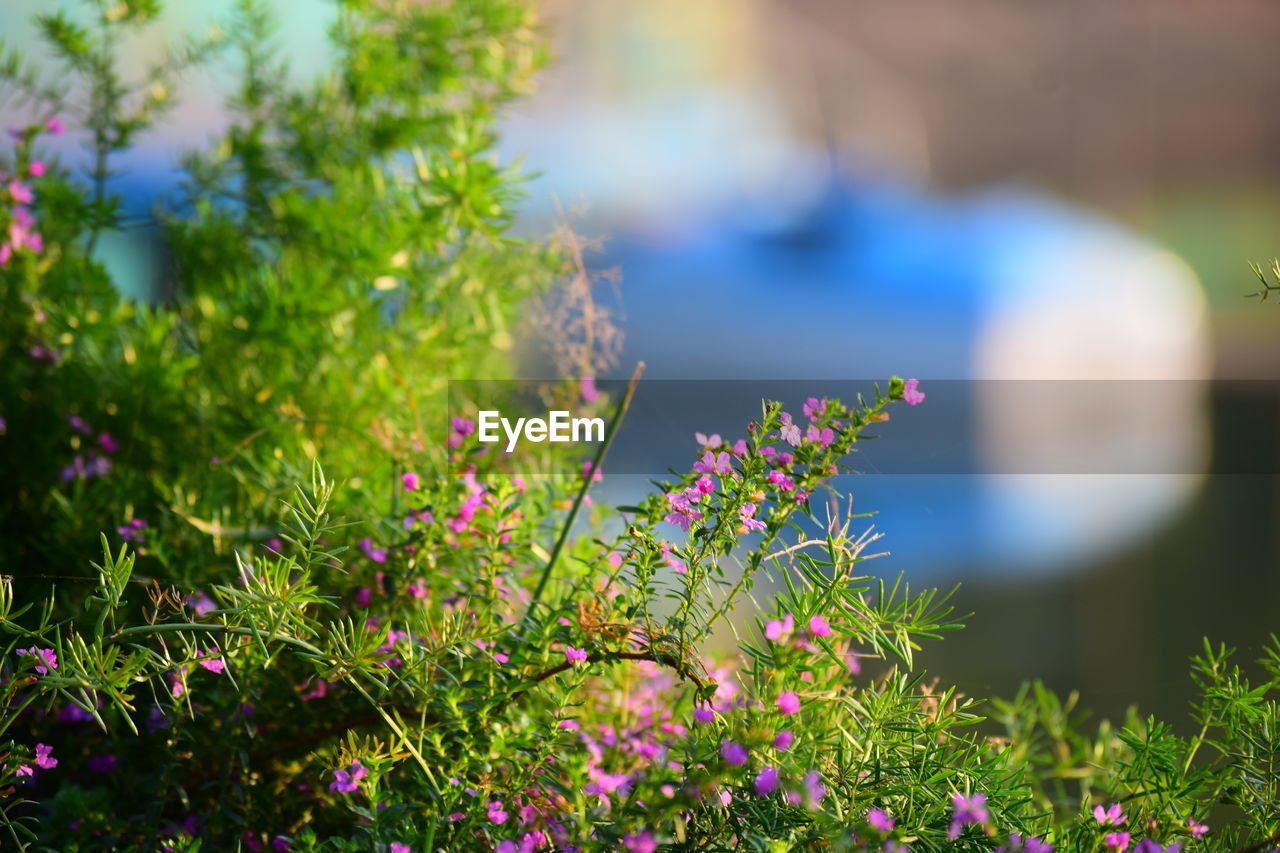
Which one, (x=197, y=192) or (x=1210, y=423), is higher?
(x=197, y=192)

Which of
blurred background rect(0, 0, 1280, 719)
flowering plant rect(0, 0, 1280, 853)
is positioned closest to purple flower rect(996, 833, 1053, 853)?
flowering plant rect(0, 0, 1280, 853)

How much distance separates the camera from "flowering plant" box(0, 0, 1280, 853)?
67 centimetres

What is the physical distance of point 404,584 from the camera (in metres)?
0.91

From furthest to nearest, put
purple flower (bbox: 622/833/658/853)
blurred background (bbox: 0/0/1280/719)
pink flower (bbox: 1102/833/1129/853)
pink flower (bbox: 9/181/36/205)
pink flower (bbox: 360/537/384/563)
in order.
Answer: blurred background (bbox: 0/0/1280/719) < pink flower (bbox: 9/181/36/205) < pink flower (bbox: 360/537/384/563) < pink flower (bbox: 1102/833/1129/853) < purple flower (bbox: 622/833/658/853)

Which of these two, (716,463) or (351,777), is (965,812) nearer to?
(716,463)

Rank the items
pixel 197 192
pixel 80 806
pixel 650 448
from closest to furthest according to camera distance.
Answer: pixel 80 806 < pixel 650 448 < pixel 197 192

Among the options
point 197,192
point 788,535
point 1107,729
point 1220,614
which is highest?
point 197,192

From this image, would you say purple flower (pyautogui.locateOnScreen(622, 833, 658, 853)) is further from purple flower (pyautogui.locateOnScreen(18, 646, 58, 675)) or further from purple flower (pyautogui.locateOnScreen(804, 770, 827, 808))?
purple flower (pyautogui.locateOnScreen(18, 646, 58, 675))

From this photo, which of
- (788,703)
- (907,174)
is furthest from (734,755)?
(907,174)

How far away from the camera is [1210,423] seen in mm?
1018

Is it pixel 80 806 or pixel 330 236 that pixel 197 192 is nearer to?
pixel 330 236

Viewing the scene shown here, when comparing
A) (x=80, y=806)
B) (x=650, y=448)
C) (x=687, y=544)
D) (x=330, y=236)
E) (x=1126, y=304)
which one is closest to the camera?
(x=687, y=544)

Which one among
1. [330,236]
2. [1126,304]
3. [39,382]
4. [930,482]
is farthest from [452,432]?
[1126,304]

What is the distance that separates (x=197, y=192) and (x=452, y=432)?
2.26 ft
